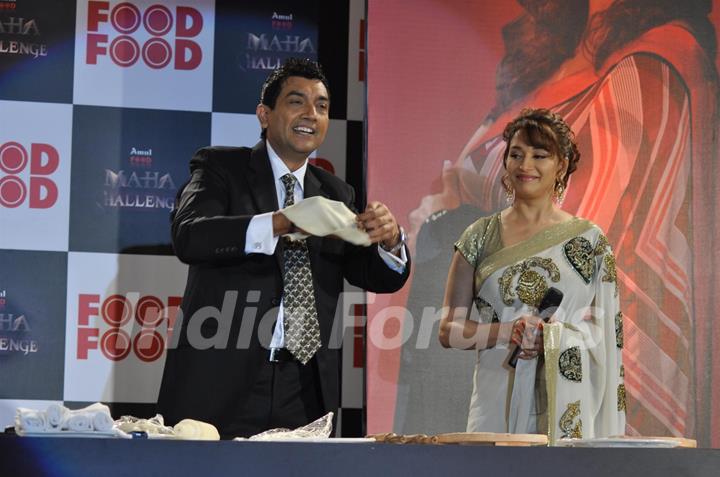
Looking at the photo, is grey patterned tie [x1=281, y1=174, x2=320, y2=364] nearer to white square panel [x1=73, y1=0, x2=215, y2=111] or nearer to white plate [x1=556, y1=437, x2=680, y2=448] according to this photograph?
white plate [x1=556, y1=437, x2=680, y2=448]

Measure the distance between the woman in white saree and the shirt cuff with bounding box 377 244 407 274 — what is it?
0.33 meters

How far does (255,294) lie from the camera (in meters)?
2.74

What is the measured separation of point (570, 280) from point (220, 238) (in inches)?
38.5

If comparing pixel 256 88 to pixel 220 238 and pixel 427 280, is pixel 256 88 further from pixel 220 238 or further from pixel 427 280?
pixel 220 238

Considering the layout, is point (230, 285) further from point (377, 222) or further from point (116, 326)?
point (116, 326)

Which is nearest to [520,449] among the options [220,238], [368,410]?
[220,238]

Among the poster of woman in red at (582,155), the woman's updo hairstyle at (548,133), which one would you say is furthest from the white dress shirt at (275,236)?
the poster of woman in red at (582,155)

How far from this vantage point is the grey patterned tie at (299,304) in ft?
8.89

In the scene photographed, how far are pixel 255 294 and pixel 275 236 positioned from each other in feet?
0.74

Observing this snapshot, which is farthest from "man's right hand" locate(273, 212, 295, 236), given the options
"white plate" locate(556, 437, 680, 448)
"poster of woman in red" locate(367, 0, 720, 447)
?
"poster of woman in red" locate(367, 0, 720, 447)

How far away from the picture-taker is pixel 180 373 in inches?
109

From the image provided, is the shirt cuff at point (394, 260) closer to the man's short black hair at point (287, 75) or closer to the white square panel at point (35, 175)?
the man's short black hair at point (287, 75)

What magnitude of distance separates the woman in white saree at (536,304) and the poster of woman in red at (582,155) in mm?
729

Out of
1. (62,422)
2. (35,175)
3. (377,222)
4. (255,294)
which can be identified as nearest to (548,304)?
(377,222)
